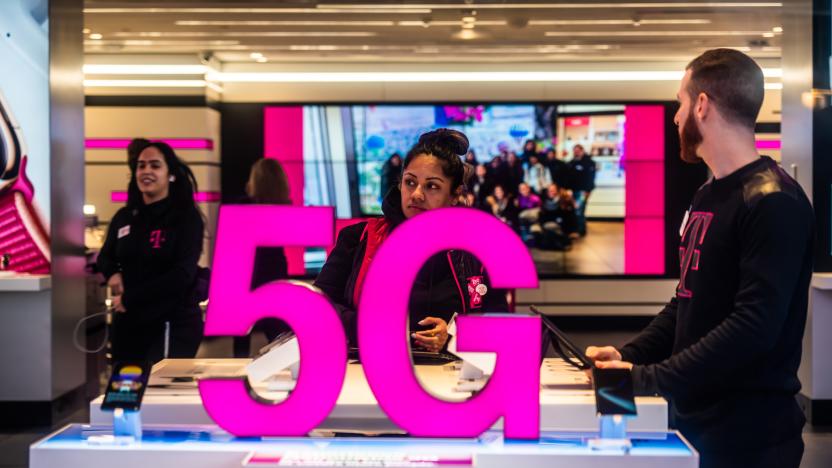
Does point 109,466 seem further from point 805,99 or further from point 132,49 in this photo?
point 132,49

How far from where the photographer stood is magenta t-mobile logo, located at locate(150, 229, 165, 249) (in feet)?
Answer: 12.7

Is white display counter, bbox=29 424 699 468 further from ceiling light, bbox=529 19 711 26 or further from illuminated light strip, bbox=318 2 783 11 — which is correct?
ceiling light, bbox=529 19 711 26

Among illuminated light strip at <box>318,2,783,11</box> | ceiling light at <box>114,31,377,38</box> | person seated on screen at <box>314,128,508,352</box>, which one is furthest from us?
ceiling light at <box>114,31,377,38</box>

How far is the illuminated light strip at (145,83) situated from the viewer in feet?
28.4

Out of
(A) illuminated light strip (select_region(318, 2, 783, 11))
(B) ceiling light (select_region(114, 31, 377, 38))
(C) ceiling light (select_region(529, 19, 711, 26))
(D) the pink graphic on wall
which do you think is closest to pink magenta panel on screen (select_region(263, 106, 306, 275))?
(B) ceiling light (select_region(114, 31, 377, 38))

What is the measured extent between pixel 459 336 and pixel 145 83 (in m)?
7.76

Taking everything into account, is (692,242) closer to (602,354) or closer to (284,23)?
(602,354)

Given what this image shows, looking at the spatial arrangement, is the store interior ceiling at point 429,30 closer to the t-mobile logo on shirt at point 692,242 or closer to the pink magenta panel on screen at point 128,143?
the pink magenta panel on screen at point 128,143

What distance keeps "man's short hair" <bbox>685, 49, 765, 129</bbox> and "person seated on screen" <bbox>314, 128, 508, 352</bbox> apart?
0.86m

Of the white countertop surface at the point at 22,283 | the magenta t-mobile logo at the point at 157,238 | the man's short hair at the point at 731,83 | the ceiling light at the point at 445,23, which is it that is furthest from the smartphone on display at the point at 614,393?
the ceiling light at the point at 445,23

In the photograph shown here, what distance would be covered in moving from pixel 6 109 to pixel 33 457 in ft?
13.0

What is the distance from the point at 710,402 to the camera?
185 centimetres

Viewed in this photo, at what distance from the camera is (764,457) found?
1.80m

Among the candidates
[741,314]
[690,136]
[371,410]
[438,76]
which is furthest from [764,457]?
[438,76]
